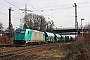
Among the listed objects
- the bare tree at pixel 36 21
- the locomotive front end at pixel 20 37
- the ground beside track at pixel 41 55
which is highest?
the bare tree at pixel 36 21

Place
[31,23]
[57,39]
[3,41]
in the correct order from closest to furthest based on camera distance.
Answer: [3,41] < [57,39] < [31,23]

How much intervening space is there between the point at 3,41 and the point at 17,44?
697 inches

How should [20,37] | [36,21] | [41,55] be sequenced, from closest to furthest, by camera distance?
[41,55]
[20,37]
[36,21]

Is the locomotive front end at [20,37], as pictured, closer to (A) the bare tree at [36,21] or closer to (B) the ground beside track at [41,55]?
(B) the ground beside track at [41,55]

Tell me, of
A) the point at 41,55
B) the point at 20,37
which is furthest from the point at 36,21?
the point at 41,55

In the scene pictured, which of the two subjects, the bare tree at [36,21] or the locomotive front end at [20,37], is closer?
the locomotive front end at [20,37]

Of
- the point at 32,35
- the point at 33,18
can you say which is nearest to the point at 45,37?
the point at 32,35

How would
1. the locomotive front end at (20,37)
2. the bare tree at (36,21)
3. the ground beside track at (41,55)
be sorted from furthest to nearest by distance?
the bare tree at (36,21), the locomotive front end at (20,37), the ground beside track at (41,55)

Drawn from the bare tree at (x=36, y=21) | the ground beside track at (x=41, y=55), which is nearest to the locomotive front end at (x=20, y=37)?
the ground beside track at (x=41, y=55)

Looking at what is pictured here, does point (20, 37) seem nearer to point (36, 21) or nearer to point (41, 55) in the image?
point (41, 55)

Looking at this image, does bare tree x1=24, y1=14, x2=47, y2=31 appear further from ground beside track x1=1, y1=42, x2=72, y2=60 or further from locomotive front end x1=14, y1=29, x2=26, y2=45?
ground beside track x1=1, y1=42, x2=72, y2=60

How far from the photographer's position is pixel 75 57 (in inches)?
522

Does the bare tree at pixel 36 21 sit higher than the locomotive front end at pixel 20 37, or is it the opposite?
the bare tree at pixel 36 21

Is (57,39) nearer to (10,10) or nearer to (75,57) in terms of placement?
(10,10)
